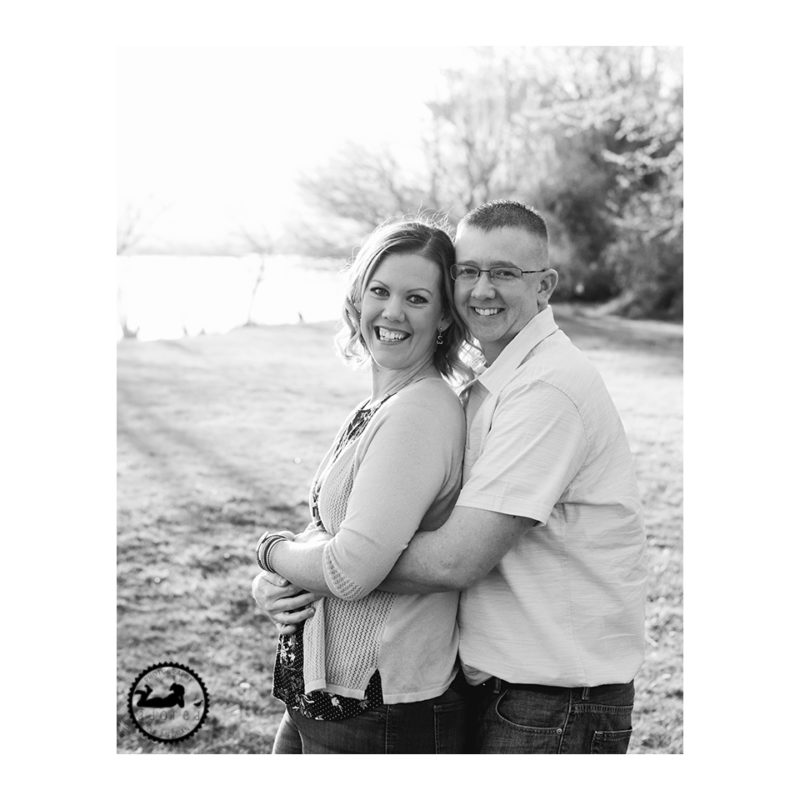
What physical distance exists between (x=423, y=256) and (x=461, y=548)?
0.64 metres

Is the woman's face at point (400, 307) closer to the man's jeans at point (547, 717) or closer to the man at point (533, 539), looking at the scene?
the man at point (533, 539)

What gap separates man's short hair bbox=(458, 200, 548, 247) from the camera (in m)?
2.07

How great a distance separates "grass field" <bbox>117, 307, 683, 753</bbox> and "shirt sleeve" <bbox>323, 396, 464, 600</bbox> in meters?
2.53

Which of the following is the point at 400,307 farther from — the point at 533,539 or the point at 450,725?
the point at 450,725

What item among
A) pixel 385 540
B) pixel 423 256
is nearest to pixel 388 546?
pixel 385 540

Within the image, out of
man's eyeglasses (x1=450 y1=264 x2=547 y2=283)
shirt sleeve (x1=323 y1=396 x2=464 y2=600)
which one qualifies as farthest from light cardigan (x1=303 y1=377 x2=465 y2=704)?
man's eyeglasses (x1=450 y1=264 x2=547 y2=283)

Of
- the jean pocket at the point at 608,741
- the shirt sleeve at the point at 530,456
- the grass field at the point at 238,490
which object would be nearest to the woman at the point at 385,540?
the shirt sleeve at the point at 530,456

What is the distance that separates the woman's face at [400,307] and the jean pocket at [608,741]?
89 centimetres

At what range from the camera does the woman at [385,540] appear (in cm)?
187
